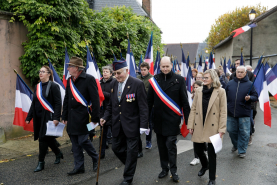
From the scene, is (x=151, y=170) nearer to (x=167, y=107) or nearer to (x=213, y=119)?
(x=167, y=107)

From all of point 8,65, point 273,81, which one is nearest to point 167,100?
point 273,81

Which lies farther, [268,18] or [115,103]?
[268,18]

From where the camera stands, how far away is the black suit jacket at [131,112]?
442 centimetres

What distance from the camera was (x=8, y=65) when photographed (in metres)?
8.08

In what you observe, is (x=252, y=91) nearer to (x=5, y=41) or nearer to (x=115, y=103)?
(x=115, y=103)

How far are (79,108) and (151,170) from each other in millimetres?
1761

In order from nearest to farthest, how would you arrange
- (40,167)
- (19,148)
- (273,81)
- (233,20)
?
1. (40,167)
2. (19,148)
3. (273,81)
4. (233,20)

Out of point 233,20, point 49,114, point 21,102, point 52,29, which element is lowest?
point 49,114

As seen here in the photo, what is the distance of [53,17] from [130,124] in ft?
17.8

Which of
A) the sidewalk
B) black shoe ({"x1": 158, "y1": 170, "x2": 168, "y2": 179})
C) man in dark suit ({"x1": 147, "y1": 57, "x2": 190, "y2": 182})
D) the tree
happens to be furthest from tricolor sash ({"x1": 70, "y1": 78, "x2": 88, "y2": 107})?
the tree

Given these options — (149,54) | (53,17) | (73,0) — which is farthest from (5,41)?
(149,54)

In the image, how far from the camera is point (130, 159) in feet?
14.3

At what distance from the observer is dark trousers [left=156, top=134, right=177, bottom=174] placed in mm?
4557

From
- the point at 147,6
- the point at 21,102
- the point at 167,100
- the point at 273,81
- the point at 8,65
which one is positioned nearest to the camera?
the point at 167,100
